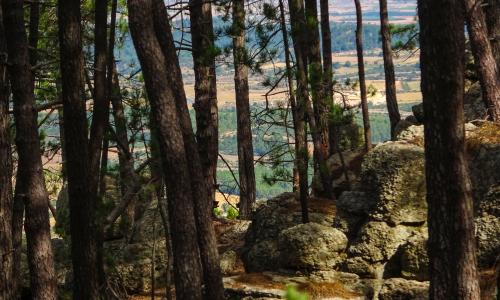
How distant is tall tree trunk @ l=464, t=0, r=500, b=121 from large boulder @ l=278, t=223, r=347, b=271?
4073 mm

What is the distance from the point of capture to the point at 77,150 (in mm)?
10609

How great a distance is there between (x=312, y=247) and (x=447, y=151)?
16.9ft

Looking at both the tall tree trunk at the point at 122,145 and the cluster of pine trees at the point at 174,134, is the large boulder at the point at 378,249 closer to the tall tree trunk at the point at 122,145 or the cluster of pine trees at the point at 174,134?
the cluster of pine trees at the point at 174,134

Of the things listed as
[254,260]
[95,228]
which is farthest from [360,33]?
[95,228]

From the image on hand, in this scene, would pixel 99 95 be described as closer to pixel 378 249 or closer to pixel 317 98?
pixel 317 98

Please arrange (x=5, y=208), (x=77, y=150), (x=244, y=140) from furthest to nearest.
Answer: (x=244, y=140)
(x=77, y=150)
(x=5, y=208)

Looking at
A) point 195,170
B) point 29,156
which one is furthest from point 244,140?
point 29,156

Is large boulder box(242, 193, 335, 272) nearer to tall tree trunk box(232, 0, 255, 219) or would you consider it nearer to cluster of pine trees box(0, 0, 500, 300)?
cluster of pine trees box(0, 0, 500, 300)

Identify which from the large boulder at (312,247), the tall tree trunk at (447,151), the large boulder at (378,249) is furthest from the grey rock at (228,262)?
the tall tree trunk at (447,151)

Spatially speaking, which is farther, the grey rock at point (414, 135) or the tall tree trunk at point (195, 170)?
the grey rock at point (414, 135)

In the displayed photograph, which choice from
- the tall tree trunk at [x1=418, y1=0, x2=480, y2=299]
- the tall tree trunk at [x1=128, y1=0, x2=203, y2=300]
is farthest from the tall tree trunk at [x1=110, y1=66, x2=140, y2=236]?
the tall tree trunk at [x1=418, y1=0, x2=480, y2=299]

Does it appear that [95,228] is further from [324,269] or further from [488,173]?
[488,173]

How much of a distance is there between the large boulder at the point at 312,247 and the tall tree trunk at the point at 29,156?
365 cm

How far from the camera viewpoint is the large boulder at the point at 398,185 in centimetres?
1190
